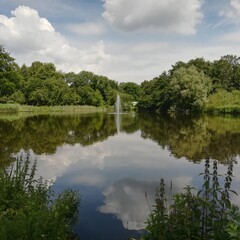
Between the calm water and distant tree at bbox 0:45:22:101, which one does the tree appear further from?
the calm water

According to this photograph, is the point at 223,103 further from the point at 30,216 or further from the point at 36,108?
the point at 30,216

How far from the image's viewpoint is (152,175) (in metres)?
12.8

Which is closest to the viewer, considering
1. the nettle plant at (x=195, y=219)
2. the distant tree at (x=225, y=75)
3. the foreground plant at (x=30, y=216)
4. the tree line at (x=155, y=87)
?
the nettle plant at (x=195, y=219)

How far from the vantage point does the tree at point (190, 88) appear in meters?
67.1

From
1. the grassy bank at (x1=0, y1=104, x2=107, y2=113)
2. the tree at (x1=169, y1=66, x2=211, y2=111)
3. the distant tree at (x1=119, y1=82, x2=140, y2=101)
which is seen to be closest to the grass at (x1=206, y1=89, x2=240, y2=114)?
the tree at (x1=169, y1=66, x2=211, y2=111)

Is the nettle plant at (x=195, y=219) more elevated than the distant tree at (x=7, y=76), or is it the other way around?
the distant tree at (x=7, y=76)

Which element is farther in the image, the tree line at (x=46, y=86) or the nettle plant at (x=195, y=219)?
the tree line at (x=46, y=86)

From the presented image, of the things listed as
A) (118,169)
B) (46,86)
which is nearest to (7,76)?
(46,86)

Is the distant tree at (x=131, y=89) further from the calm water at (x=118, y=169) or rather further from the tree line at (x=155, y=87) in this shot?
the calm water at (x=118, y=169)

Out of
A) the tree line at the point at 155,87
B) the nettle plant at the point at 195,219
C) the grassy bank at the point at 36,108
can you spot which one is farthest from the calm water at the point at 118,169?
the grassy bank at the point at 36,108

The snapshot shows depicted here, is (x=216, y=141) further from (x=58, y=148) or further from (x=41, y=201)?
(x=41, y=201)

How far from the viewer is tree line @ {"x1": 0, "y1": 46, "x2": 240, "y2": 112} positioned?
69.2m

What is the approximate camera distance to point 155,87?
10069 cm

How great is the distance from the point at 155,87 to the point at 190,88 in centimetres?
3366
